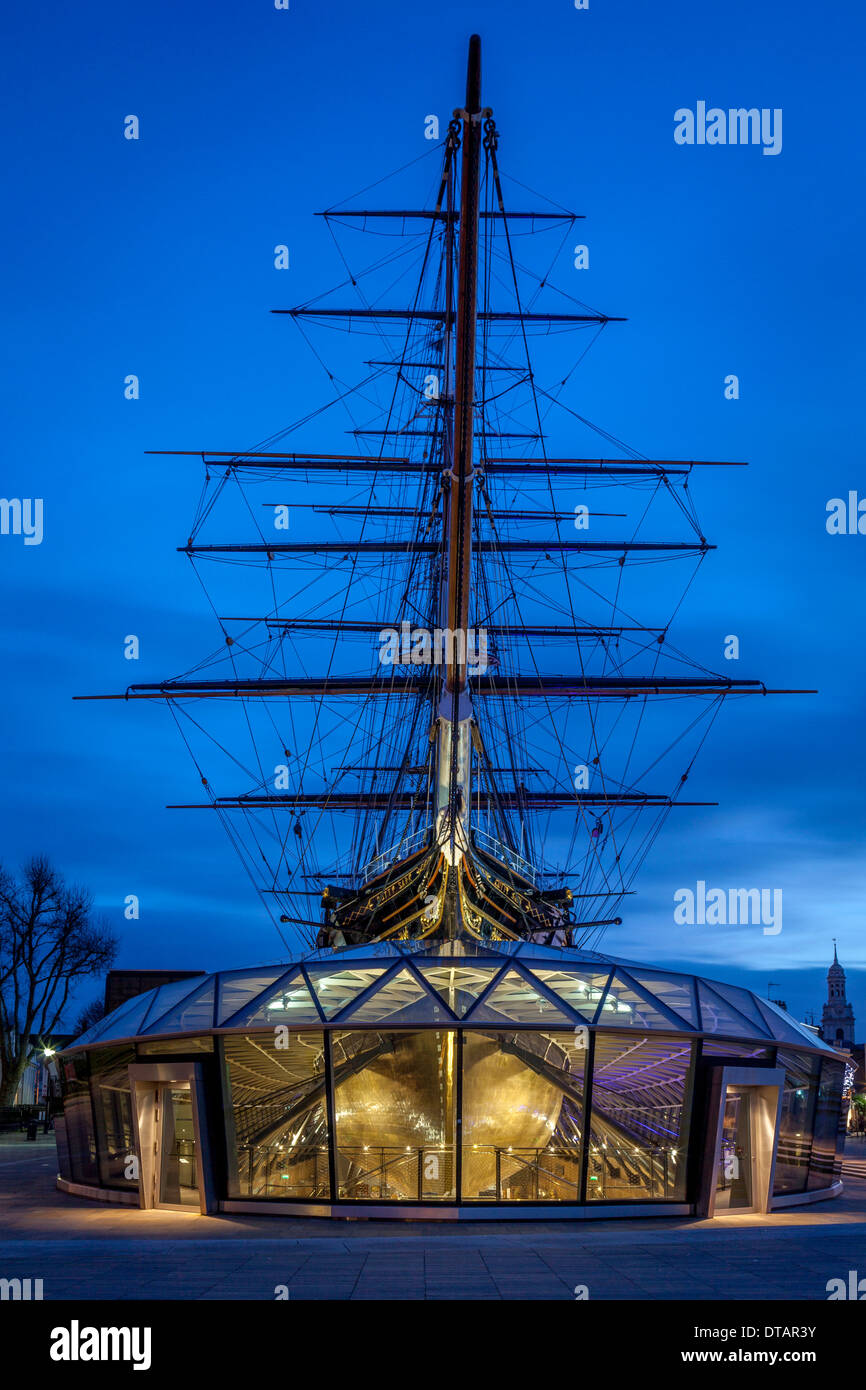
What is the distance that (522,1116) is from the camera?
18281mm

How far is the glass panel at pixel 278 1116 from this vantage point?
60.6ft

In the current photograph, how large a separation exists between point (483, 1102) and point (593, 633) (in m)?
31.2

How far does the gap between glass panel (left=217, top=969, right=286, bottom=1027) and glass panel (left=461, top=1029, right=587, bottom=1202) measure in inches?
144

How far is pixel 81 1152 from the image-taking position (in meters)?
23.0

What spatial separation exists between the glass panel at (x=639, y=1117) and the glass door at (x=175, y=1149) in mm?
6317

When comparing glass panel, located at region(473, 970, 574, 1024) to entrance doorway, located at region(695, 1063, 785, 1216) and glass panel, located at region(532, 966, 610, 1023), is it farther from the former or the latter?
entrance doorway, located at region(695, 1063, 785, 1216)

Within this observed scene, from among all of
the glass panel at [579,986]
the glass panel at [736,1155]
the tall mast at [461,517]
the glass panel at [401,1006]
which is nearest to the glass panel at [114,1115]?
the glass panel at [401,1006]

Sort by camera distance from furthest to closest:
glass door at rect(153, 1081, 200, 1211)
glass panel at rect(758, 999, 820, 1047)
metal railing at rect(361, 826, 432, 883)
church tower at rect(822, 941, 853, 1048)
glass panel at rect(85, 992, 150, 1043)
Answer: church tower at rect(822, 941, 853, 1048)
metal railing at rect(361, 826, 432, 883)
glass panel at rect(85, 992, 150, 1043)
glass panel at rect(758, 999, 820, 1047)
glass door at rect(153, 1081, 200, 1211)

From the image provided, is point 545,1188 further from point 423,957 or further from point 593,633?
point 593,633

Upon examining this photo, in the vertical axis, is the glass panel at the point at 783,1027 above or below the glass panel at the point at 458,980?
below

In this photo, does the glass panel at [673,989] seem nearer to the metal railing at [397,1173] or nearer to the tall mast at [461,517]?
the metal railing at [397,1173]

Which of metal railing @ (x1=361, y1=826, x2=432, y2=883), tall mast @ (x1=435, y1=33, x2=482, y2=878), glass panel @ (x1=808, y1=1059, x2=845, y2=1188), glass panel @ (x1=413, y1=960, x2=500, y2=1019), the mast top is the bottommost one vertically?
glass panel @ (x1=808, y1=1059, x2=845, y2=1188)

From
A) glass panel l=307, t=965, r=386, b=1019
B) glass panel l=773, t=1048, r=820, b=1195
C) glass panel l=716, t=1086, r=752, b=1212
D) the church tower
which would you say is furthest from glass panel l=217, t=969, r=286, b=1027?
the church tower

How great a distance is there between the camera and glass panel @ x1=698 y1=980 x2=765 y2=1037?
19719 mm
